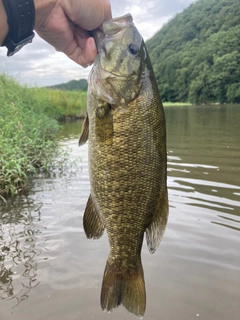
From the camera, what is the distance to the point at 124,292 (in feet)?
7.43

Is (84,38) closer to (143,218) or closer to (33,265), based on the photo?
(143,218)

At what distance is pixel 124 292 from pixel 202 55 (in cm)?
8997

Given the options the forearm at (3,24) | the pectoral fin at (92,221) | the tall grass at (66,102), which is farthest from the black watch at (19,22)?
the tall grass at (66,102)

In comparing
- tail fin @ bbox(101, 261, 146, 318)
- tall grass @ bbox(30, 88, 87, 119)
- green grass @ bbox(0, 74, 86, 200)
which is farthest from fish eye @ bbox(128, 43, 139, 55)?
Answer: tall grass @ bbox(30, 88, 87, 119)

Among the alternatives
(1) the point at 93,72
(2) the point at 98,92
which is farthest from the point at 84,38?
(2) the point at 98,92

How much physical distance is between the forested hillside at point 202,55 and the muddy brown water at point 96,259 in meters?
67.9

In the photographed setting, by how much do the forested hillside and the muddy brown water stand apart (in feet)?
223

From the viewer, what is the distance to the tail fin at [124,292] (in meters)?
2.22

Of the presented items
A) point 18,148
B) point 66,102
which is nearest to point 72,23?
point 18,148

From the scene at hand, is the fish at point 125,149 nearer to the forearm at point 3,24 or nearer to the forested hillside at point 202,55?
the forearm at point 3,24

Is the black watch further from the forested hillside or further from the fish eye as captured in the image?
the forested hillside

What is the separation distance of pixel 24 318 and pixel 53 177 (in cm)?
517

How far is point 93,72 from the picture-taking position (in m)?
2.12

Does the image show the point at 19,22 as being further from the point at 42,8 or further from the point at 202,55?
the point at 202,55
